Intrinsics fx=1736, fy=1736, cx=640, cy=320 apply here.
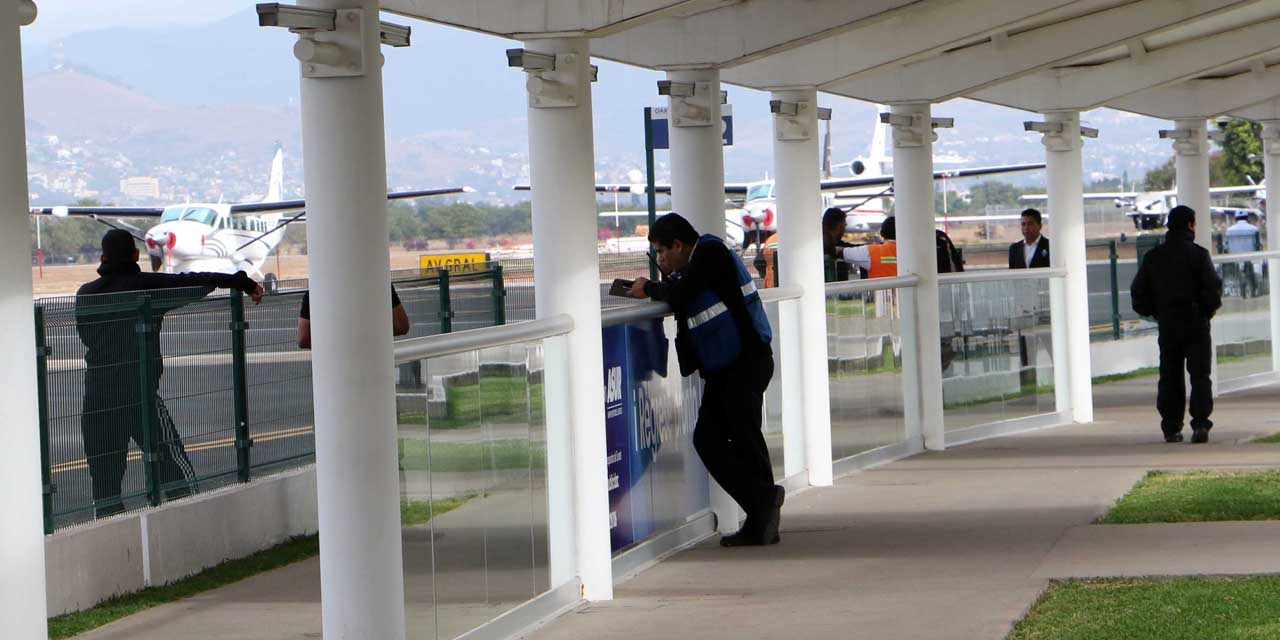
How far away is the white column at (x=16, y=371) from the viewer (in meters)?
4.66

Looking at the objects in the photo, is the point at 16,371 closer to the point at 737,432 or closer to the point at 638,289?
the point at 638,289

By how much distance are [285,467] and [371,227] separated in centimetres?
583

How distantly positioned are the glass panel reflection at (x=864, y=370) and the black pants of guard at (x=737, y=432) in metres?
3.18

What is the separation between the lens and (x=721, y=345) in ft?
31.7

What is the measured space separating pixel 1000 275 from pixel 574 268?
27.2 feet

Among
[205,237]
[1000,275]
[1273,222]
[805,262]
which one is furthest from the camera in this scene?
[205,237]

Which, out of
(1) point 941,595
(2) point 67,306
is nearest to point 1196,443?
(1) point 941,595

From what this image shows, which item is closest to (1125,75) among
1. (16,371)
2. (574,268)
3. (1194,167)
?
(1194,167)

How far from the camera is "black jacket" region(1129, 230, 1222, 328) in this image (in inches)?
564

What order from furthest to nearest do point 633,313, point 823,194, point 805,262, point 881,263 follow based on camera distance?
point 823,194 < point 881,263 < point 805,262 < point 633,313

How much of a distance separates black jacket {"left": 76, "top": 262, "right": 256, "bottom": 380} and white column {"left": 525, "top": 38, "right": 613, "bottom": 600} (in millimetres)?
3000

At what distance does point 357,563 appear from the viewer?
6.53 metres

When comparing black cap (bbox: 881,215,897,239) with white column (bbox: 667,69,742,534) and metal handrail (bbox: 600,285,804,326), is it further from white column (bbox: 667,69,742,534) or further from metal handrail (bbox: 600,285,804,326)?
metal handrail (bbox: 600,285,804,326)

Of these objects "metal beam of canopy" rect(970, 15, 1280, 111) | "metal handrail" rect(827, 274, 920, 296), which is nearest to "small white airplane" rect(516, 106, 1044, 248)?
"metal beam of canopy" rect(970, 15, 1280, 111)
